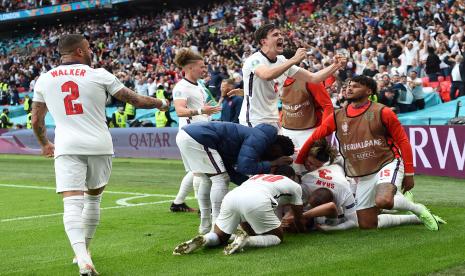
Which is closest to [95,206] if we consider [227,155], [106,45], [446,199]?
[227,155]

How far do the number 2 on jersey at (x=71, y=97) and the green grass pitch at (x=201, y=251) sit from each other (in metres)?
1.44

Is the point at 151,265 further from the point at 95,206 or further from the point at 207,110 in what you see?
the point at 207,110

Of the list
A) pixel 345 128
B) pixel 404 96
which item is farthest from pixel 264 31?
pixel 404 96

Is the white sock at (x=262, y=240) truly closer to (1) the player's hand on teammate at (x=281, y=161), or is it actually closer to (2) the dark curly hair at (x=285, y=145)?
(1) the player's hand on teammate at (x=281, y=161)

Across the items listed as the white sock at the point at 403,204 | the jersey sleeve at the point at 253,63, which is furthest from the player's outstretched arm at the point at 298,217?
the jersey sleeve at the point at 253,63

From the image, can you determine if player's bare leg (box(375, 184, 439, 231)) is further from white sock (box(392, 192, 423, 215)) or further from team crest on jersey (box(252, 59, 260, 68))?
team crest on jersey (box(252, 59, 260, 68))

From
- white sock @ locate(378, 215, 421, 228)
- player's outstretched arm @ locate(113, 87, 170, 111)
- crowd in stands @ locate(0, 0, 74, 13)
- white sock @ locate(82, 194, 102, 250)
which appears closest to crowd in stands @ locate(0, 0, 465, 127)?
crowd in stands @ locate(0, 0, 74, 13)

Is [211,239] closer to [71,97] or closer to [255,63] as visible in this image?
[71,97]

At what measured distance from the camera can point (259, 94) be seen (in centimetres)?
909

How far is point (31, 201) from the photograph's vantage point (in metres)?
13.8

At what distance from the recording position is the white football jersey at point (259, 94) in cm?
898

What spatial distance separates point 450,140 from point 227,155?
7.68 m

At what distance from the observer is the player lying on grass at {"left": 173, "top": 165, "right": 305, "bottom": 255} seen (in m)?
7.47

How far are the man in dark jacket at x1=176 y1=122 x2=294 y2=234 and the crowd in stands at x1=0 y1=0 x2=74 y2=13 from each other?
45828 millimetres
